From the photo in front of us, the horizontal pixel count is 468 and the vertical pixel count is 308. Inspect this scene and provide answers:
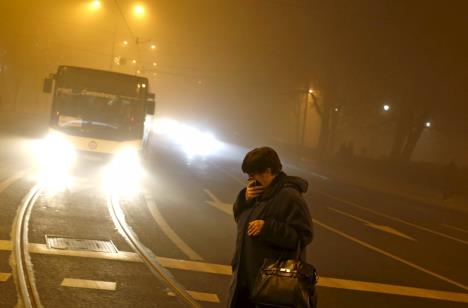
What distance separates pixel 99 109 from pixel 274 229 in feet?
56.8

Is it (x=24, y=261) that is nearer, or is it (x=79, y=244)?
(x=24, y=261)

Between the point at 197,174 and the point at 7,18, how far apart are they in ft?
92.7

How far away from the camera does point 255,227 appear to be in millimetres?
4051

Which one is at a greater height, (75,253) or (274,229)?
(274,229)

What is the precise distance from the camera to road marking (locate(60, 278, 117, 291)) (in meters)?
7.00

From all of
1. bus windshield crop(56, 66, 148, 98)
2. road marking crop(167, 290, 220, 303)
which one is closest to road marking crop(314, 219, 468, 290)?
road marking crop(167, 290, 220, 303)

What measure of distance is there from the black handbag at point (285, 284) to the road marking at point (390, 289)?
15.1 ft

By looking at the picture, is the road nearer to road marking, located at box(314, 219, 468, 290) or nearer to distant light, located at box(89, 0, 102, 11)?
road marking, located at box(314, 219, 468, 290)

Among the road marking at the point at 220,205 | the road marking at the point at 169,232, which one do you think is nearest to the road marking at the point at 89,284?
the road marking at the point at 169,232

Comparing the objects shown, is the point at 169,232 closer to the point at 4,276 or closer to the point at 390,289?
the point at 390,289

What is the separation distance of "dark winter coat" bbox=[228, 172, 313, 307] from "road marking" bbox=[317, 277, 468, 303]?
4.46 metres

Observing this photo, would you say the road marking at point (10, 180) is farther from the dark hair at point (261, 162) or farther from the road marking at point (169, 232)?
the dark hair at point (261, 162)

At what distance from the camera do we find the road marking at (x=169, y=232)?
951 cm

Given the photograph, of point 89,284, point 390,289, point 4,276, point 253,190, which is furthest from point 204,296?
point 253,190
